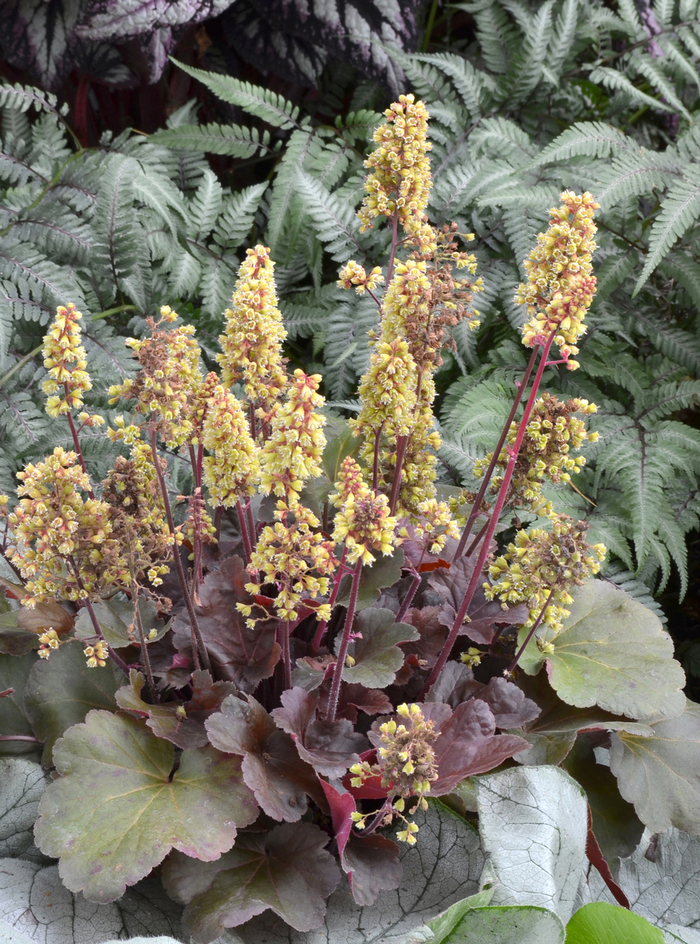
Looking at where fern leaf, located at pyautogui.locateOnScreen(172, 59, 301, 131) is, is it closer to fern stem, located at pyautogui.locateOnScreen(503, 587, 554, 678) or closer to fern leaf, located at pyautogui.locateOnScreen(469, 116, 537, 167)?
fern leaf, located at pyautogui.locateOnScreen(469, 116, 537, 167)

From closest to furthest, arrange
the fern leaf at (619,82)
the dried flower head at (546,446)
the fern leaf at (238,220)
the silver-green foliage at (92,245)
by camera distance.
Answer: the dried flower head at (546,446) < the silver-green foliage at (92,245) < the fern leaf at (238,220) < the fern leaf at (619,82)

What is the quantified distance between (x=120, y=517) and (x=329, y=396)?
3.54ft

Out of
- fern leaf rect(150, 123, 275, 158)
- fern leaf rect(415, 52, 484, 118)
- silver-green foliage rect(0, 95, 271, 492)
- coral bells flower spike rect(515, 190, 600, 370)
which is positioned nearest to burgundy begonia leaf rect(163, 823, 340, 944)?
coral bells flower spike rect(515, 190, 600, 370)

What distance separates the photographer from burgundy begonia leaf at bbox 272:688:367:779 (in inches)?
34.9

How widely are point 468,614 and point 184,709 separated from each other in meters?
0.40

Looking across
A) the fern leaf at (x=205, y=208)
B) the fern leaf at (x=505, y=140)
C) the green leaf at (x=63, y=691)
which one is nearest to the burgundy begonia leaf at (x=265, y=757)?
the green leaf at (x=63, y=691)

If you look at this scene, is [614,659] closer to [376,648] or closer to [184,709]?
[376,648]

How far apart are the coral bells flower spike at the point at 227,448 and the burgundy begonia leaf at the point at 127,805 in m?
0.33

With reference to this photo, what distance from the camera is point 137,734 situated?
97 centimetres

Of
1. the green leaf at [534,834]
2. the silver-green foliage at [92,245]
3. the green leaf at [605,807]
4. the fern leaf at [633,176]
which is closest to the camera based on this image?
the green leaf at [534,834]

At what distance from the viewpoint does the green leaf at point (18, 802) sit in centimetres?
99

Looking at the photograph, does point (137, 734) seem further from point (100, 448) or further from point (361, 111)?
point (361, 111)

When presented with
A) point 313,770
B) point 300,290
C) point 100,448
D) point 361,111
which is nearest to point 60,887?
point 313,770

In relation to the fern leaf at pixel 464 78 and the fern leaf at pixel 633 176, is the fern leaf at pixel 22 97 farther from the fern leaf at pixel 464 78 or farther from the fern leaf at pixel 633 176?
the fern leaf at pixel 633 176
